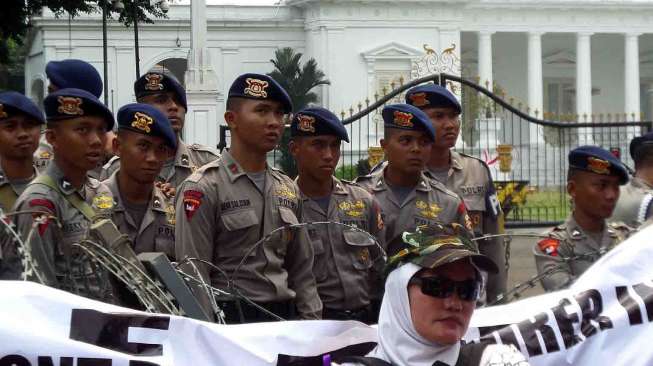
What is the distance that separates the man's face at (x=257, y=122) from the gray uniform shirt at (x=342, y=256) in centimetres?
44

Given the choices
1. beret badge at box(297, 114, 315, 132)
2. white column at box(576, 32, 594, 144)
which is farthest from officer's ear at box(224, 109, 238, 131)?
white column at box(576, 32, 594, 144)

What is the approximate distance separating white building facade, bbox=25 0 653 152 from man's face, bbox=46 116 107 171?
110ft

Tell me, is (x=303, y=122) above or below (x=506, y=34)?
below

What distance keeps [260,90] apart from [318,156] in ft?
1.48

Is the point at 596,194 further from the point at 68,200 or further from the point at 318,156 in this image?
the point at 68,200

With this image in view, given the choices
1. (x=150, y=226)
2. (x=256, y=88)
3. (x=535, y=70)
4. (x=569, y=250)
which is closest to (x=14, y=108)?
(x=150, y=226)

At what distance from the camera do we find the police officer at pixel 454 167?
6320 millimetres

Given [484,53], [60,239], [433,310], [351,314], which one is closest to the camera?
[433,310]

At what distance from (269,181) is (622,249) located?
186 cm

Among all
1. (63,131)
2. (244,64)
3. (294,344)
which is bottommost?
(294,344)

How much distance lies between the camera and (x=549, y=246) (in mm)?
4832

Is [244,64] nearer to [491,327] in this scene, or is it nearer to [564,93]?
[564,93]

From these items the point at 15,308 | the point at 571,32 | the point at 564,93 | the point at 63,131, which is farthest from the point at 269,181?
the point at 564,93

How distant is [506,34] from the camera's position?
54.8 meters
